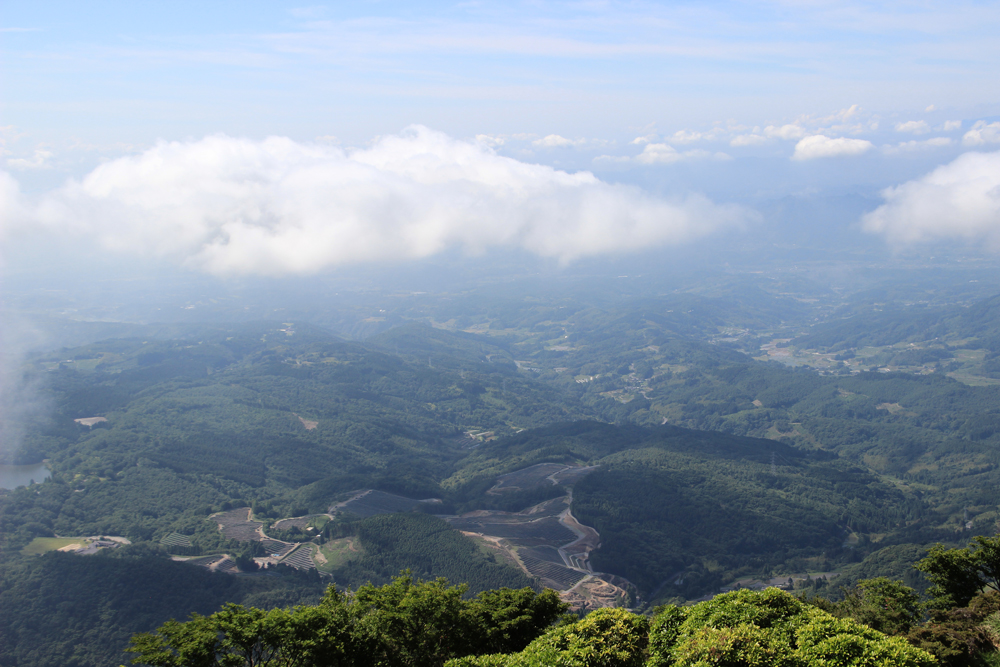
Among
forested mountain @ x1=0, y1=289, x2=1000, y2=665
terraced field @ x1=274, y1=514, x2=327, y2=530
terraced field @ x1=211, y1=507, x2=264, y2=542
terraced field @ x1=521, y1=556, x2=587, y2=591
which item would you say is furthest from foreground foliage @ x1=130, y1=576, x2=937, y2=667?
terraced field @ x1=274, y1=514, x2=327, y2=530

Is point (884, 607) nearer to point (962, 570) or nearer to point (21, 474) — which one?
point (962, 570)

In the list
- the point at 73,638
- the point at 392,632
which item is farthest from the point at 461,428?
the point at 392,632

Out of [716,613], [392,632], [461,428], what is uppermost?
[716,613]

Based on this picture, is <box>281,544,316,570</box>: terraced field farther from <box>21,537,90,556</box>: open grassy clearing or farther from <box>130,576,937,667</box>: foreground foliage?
<box>130,576,937,667</box>: foreground foliage

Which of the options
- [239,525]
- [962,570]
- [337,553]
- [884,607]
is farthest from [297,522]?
[962,570]

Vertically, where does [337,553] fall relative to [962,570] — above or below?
below

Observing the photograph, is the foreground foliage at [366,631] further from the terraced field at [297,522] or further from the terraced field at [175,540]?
the terraced field at [297,522]

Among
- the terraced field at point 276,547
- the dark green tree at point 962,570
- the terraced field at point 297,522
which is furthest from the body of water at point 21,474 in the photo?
the dark green tree at point 962,570

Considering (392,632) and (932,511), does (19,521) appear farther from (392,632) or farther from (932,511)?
(932,511)

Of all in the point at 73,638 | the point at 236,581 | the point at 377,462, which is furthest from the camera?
the point at 377,462
